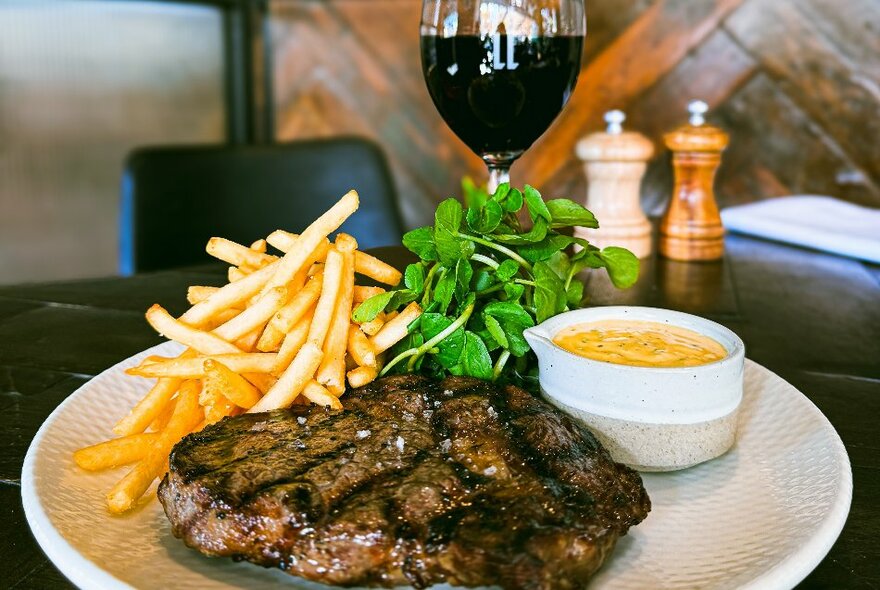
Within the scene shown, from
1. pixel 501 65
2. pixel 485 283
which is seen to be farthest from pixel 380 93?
pixel 485 283

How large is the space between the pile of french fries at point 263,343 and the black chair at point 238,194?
141cm

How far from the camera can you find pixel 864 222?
259 cm

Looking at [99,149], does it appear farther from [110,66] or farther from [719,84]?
[719,84]

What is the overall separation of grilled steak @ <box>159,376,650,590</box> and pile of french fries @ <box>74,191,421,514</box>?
0.10 meters

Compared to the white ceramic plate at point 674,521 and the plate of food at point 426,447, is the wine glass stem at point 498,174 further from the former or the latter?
the white ceramic plate at point 674,521

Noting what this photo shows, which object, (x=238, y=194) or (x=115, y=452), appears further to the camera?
(x=238, y=194)

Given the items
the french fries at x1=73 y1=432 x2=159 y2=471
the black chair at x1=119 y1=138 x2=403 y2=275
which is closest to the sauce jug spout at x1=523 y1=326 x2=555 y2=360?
the french fries at x1=73 y1=432 x2=159 y2=471

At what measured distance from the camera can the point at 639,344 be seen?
1.20m

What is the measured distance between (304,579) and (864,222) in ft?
7.77

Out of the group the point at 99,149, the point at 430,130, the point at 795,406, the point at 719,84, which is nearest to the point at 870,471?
the point at 795,406

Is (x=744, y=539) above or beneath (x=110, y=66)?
beneath

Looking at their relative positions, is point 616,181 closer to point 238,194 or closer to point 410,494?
point 238,194

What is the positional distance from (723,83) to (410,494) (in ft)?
10.1

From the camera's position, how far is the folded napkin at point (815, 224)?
7.84ft
